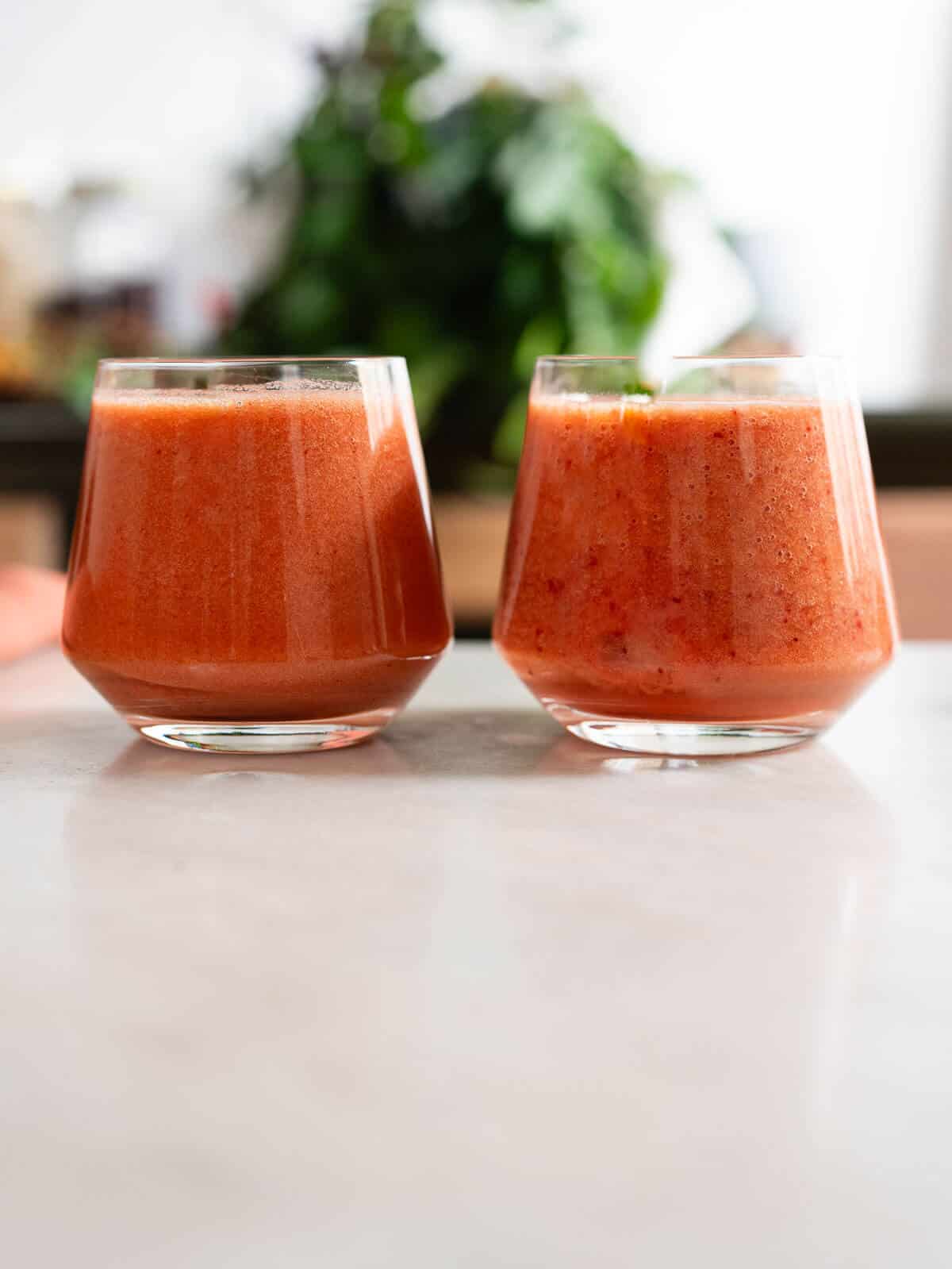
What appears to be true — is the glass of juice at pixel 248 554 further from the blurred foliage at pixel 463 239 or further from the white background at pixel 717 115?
the white background at pixel 717 115

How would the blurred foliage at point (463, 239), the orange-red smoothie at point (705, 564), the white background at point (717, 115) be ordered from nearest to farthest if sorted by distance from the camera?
the orange-red smoothie at point (705, 564) < the blurred foliage at point (463, 239) < the white background at point (717, 115)

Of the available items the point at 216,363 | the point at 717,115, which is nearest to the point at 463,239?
the point at 717,115

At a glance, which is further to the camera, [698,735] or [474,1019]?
[698,735]

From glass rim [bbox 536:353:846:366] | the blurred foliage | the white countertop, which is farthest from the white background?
the white countertop

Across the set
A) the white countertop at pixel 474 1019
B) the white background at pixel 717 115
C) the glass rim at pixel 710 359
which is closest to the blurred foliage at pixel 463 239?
the white background at pixel 717 115

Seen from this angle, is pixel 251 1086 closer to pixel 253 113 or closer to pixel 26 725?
pixel 26 725

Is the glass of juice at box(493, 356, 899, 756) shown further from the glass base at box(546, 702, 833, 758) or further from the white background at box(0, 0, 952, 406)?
the white background at box(0, 0, 952, 406)

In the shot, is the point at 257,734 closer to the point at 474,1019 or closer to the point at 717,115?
the point at 474,1019
